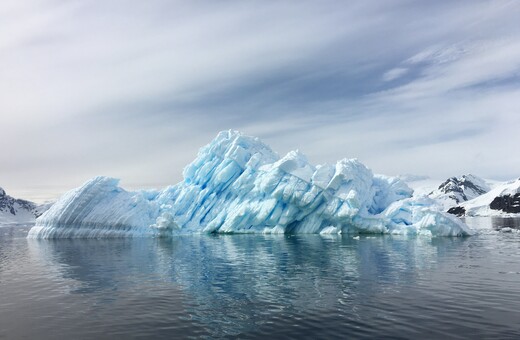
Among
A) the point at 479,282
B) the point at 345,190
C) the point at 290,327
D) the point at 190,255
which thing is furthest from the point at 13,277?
the point at 345,190

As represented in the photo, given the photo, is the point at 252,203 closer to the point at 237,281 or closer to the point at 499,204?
the point at 237,281

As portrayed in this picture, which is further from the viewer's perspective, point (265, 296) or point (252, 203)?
point (252, 203)

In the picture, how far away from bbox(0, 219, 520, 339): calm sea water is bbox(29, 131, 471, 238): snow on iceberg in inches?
712

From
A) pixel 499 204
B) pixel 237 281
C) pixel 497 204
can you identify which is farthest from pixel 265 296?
pixel 497 204

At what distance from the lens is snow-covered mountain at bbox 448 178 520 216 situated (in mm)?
148000

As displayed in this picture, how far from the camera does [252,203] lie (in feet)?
177

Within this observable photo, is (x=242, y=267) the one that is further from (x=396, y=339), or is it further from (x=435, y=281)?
(x=396, y=339)

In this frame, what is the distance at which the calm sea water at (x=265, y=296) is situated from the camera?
12.2m

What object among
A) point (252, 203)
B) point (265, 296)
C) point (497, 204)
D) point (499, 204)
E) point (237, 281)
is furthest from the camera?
point (497, 204)

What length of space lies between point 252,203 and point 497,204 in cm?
13866

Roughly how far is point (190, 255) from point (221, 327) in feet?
62.4

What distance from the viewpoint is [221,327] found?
41.1ft

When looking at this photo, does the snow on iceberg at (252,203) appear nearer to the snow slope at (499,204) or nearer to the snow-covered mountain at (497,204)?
the snow slope at (499,204)

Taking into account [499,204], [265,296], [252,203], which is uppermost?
[252,203]
